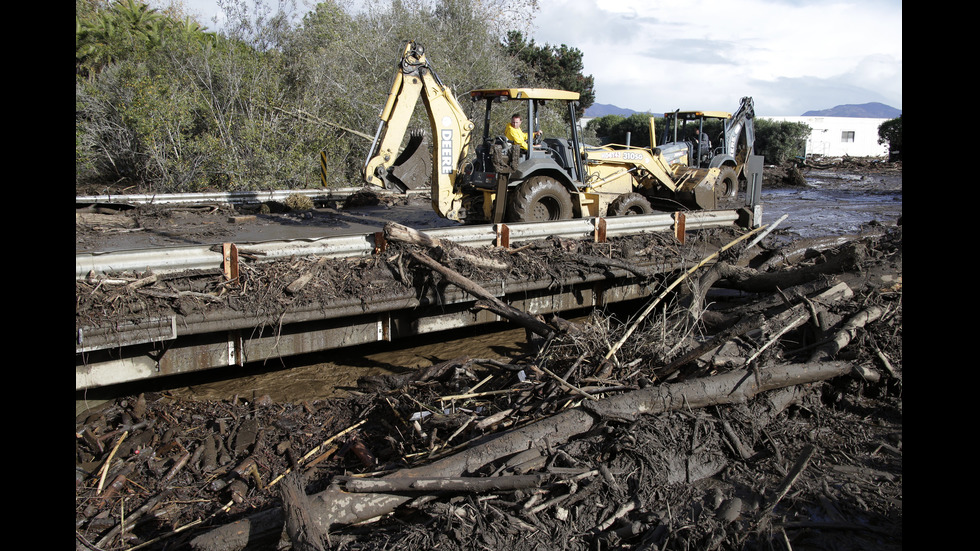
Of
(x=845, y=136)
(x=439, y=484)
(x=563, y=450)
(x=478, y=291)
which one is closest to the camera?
(x=439, y=484)

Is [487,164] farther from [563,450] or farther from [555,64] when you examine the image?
[555,64]

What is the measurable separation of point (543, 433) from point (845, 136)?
1977 inches

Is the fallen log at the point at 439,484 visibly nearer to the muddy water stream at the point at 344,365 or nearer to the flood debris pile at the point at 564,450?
the flood debris pile at the point at 564,450

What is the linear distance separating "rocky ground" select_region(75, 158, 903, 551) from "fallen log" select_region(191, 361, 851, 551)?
13mm

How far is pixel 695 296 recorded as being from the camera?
632cm

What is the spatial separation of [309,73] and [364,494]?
1889 centimetres

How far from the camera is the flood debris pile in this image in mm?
3244

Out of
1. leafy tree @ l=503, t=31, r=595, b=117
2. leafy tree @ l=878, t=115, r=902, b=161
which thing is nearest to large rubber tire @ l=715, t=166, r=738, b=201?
leafy tree @ l=503, t=31, r=595, b=117

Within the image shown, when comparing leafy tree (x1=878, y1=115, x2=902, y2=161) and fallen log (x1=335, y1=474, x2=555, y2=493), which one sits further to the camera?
leafy tree (x1=878, y1=115, x2=902, y2=161)

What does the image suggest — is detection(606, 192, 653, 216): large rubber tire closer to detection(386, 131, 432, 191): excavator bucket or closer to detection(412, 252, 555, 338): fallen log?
detection(386, 131, 432, 191): excavator bucket

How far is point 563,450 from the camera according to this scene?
378 cm

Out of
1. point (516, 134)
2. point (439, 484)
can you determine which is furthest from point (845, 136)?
point (439, 484)

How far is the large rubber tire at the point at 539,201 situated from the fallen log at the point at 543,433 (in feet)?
16.8

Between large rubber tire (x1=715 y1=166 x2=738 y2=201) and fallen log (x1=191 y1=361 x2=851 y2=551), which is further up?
large rubber tire (x1=715 y1=166 x2=738 y2=201)
